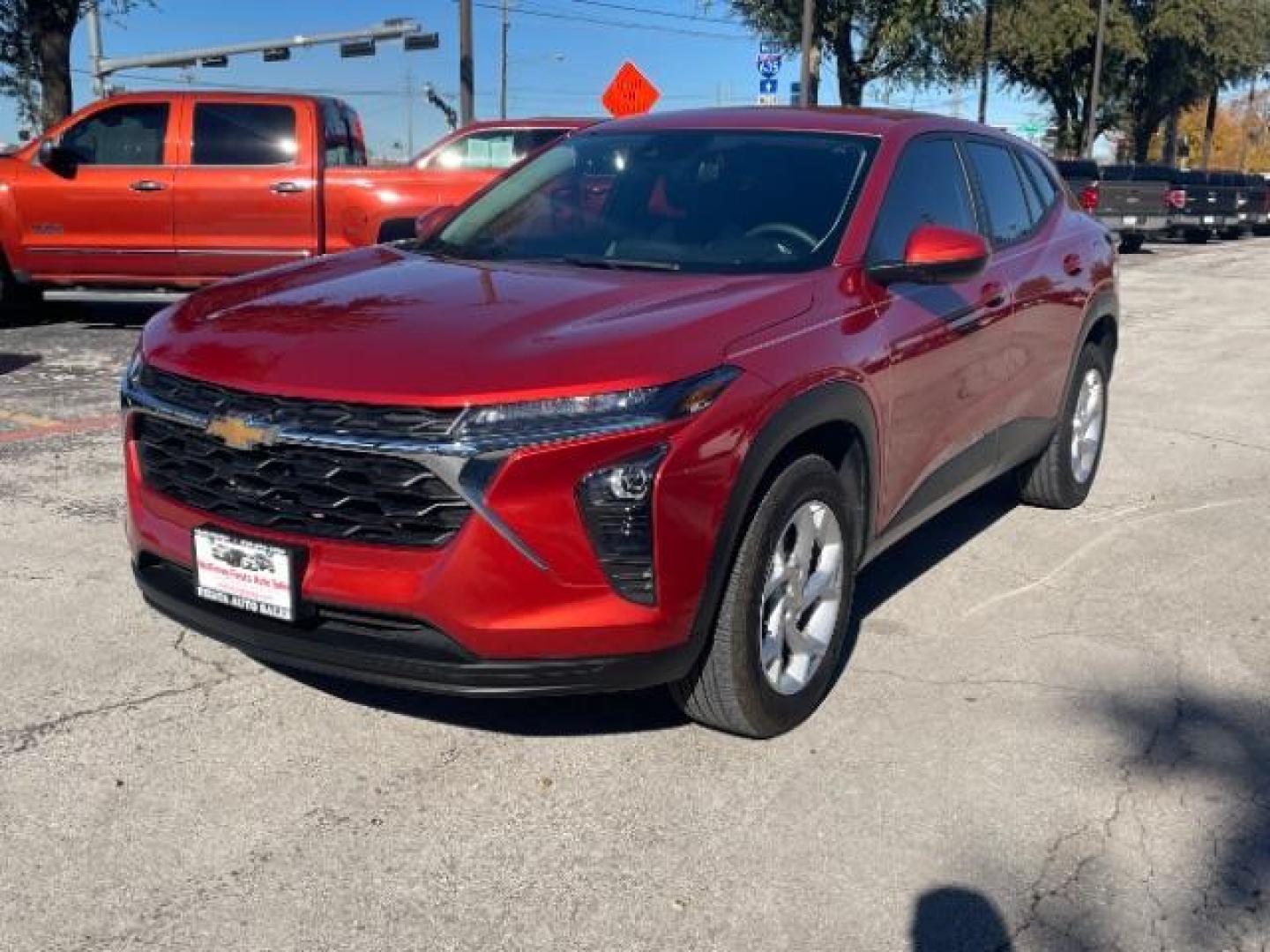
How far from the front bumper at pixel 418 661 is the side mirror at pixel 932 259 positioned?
143 cm

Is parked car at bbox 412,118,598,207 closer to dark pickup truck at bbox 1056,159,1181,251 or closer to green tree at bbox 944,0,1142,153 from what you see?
dark pickup truck at bbox 1056,159,1181,251

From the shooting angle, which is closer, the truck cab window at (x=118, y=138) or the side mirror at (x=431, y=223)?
the side mirror at (x=431, y=223)

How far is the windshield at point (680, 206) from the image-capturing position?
13.1 feet

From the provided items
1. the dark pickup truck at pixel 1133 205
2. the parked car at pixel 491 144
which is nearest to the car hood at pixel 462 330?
Answer: the parked car at pixel 491 144

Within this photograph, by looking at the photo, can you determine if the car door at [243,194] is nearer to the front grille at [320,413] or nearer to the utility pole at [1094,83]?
the front grille at [320,413]

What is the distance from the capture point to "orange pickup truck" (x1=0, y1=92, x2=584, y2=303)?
415 inches

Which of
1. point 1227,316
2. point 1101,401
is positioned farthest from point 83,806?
point 1227,316

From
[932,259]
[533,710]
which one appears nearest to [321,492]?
[533,710]

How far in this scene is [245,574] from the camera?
3150mm

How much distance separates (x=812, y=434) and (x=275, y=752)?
5.50ft

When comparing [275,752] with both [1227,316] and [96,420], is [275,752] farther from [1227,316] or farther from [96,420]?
[1227,316]

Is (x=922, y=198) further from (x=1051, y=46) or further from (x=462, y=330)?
(x=1051, y=46)

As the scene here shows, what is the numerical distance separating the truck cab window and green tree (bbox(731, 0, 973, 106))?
23059 millimetres

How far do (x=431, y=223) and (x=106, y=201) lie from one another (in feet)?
21.9
